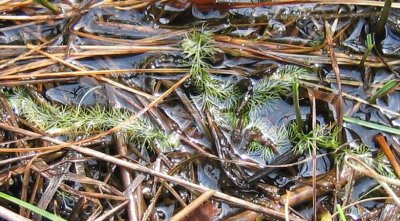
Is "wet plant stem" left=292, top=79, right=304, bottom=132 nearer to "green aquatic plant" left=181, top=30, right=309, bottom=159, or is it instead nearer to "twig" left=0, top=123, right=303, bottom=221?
"green aquatic plant" left=181, top=30, right=309, bottom=159

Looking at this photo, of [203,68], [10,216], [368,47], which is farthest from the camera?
[203,68]

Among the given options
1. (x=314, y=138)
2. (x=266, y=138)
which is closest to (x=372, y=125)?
(x=314, y=138)

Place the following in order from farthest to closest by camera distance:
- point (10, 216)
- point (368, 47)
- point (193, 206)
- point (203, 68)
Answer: point (203, 68) → point (368, 47) → point (193, 206) → point (10, 216)

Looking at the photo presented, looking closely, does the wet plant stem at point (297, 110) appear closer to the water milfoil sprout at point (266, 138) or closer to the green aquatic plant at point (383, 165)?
the water milfoil sprout at point (266, 138)

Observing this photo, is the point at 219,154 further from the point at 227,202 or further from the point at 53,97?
the point at 53,97

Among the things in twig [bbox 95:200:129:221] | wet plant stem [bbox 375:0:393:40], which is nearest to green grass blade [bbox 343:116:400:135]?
wet plant stem [bbox 375:0:393:40]

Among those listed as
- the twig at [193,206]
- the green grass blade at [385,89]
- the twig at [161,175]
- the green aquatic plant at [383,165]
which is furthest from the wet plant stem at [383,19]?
the twig at [193,206]

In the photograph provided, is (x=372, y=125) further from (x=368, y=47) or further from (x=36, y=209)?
(x=36, y=209)
